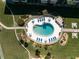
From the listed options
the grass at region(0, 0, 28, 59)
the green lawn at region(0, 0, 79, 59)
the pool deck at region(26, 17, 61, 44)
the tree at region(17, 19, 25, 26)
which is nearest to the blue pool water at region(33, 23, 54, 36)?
the pool deck at region(26, 17, 61, 44)

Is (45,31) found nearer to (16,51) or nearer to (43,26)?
(43,26)

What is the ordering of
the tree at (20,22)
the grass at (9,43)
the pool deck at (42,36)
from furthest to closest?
the tree at (20,22), the pool deck at (42,36), the grass at (9,43)

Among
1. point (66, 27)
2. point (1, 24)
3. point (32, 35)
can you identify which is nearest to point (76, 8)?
point (66, 27)

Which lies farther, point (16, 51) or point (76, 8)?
point (76, 8)

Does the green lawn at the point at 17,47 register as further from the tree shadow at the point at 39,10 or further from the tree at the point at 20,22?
the tree shadow at the point at 39,10

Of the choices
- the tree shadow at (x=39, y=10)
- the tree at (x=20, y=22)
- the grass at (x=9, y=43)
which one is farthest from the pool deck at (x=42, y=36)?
the grass at (x=9, y=43)

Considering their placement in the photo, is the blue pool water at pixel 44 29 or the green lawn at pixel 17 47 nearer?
Result: the green lawn at pixel 17 47
